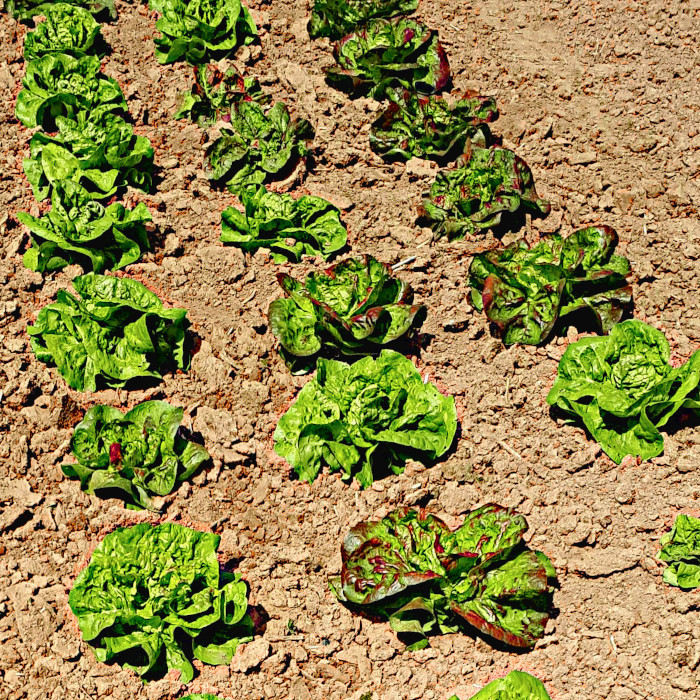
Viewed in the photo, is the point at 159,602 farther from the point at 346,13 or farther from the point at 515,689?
the point at 346,13

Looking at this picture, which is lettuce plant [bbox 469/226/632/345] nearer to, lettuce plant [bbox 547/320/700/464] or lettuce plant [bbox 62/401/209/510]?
lettuce plant [bbox 547/320/700/464]

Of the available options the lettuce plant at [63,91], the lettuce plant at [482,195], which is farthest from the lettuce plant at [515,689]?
the lettuce plant at [63,91]

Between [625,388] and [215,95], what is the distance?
3469 millimetres

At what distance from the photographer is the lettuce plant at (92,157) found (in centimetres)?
607

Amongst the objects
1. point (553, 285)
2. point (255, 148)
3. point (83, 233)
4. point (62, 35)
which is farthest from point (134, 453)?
point (62, 35)

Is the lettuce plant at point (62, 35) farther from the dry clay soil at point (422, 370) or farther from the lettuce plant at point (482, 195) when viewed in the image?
the lettuce plant at point (482, 195)

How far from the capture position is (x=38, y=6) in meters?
7.20

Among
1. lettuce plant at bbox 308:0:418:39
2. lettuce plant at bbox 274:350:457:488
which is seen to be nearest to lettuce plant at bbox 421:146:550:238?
lettuce plant at bbox 274:350:457:488

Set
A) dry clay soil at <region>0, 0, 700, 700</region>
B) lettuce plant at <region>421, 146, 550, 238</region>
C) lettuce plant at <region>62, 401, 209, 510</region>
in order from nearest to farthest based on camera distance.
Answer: dry clay soil at <region>0, 0, 700, 700</region>
lettuce plant at <region>62, 401, 209, 510</region>
lettuce plant at <region>421, 146, 550, 238</region>

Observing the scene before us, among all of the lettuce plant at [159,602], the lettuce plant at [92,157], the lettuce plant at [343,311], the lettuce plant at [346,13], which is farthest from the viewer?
the lettuce plant at [346,13]

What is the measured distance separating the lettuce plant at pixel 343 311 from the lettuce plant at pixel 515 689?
1961 mm

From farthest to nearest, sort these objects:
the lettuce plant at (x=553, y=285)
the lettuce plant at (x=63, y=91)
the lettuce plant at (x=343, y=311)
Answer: the lettuce plant at (x=63, y=91) < the lettuce plant at (x=553, y=285) < the lettuce plant at (x=343, y=311)

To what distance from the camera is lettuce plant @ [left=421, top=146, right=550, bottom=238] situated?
19.2ft

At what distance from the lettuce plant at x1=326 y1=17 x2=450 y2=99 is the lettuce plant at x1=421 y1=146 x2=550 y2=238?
0.96 m
